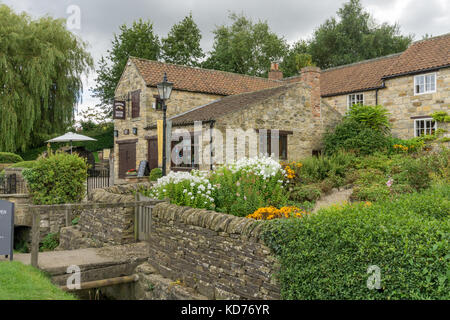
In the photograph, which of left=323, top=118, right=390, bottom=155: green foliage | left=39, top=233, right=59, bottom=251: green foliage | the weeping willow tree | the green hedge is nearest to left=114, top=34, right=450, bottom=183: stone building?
left=323, top=118, right=390, bottom=155: green foliage

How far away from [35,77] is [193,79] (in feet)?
30.6

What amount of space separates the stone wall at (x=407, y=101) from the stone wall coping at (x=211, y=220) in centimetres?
1726

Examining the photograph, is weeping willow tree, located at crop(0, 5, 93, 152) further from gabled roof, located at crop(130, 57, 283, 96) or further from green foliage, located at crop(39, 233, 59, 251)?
green foliage, located at crop(39, 233, 59, 251)

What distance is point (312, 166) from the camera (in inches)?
512

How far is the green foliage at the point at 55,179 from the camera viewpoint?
540 inches

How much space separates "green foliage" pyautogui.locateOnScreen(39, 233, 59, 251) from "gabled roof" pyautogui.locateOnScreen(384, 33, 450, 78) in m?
18.8

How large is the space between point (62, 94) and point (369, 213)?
23760 mm

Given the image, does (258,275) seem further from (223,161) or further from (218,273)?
(223,161)

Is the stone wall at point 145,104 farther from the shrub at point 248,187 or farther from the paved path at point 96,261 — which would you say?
the paved path at point 96,261

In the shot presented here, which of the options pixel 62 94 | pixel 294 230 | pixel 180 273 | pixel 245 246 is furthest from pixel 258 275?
pixel 62 94

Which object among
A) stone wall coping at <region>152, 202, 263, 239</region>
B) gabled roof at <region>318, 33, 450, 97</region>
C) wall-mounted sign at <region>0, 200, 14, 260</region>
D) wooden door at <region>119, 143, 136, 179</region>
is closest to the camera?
stone wall coping at <region>152, 202, 263, 239</region>

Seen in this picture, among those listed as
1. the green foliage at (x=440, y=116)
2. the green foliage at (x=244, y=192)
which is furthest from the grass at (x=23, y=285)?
the green foliage at (x=440, y=116)

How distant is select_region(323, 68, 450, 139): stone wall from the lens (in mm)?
20284

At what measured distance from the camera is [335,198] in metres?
11.1
